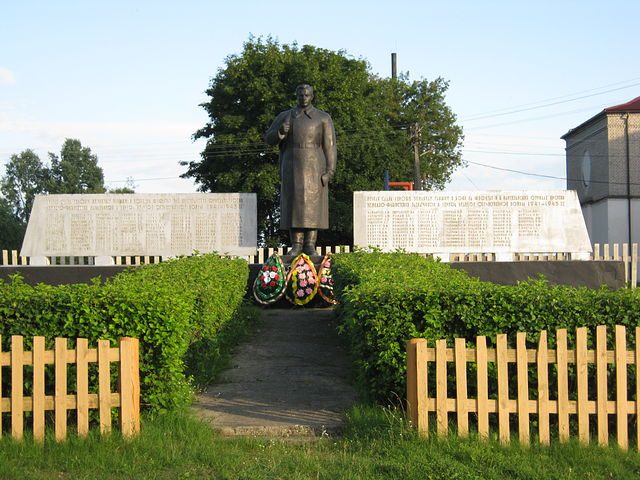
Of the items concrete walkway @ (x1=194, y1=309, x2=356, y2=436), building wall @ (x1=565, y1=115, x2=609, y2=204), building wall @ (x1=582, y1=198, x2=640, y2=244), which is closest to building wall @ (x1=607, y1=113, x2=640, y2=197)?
building wall @ (x1=565, y1=115, x2=609, y2=204)

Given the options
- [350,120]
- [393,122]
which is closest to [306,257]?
[350,120]

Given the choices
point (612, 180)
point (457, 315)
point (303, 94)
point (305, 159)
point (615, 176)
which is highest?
point (615, 176)

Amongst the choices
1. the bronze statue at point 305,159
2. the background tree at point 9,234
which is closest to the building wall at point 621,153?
the bronze statue at point 305,159

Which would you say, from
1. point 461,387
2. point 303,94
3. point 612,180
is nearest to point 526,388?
point 461,387

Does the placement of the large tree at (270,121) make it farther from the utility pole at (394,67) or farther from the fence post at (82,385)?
the fence post at (82,385)

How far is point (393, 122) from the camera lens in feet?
133

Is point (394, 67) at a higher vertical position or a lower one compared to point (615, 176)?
higher

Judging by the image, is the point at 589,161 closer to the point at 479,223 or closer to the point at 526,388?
the point at 479,223

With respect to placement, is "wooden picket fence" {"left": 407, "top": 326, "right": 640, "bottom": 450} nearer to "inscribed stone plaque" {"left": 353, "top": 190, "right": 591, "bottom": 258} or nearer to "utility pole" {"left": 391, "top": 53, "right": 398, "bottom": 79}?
"inscribed stone plaque" {"left": 353, "top": 190, "right": 591, "bottom": 258}

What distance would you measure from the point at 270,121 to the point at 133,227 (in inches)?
517

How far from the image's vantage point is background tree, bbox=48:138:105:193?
62.3 m

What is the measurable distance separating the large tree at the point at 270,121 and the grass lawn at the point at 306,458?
78.6 feet

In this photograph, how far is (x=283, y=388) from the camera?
6855 mm

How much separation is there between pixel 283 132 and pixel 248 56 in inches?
692
